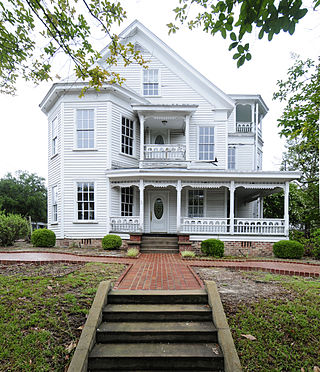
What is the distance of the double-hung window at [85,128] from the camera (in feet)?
42.4

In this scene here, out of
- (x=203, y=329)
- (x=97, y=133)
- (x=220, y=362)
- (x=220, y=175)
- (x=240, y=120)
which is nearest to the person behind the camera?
(x=220, y=362)

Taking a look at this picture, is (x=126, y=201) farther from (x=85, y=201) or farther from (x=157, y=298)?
(x=157, y=298)

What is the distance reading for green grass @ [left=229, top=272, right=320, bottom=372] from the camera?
3422mm

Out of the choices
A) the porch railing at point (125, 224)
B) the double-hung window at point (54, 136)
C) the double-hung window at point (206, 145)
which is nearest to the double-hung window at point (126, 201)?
the porch railing at point (125, 224)

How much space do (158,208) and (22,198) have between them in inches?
1172

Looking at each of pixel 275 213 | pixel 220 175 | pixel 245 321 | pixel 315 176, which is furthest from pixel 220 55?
pixel 315 176

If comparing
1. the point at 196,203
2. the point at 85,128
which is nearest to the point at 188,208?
the point at 196,203

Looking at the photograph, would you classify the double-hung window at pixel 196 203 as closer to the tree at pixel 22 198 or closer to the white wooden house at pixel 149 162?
the white wooden house at pixel 149 162

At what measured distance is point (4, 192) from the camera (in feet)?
122

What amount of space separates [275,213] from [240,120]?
7618 mm

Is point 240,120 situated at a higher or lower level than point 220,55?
higher

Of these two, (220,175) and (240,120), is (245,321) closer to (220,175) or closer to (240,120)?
(220,175)

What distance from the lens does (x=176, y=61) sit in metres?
14.5

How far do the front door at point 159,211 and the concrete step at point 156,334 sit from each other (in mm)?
9837
